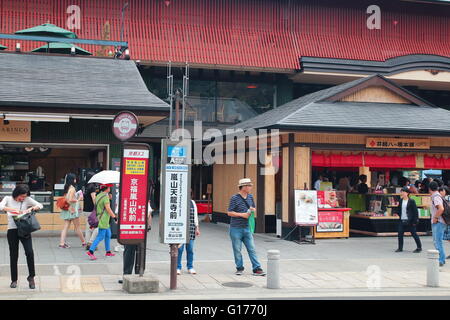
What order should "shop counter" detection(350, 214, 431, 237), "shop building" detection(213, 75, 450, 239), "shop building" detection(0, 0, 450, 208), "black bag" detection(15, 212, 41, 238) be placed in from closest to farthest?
"black bag" detection(15, 212, 41, 238) < "shop building" detection(213, 75, 450, 239) < "shop counter" detection(350, 214, 431, 237) < "shop building" detection(0, 0, 450, 208)

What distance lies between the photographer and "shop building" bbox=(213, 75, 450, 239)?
1606 cm

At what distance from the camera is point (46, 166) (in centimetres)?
2059

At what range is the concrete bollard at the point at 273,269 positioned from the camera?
29.5 feet

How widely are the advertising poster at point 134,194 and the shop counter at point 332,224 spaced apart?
8490 millimetres

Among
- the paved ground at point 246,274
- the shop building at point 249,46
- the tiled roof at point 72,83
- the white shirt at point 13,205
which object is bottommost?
the paved ground at point 246,274

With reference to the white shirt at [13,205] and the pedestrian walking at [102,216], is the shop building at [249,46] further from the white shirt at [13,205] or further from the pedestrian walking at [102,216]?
the white shirt at [13,205]

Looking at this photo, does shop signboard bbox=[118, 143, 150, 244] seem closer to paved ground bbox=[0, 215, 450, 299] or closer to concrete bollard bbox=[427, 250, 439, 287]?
paved ground bbox=[0, 215, 450, 299]

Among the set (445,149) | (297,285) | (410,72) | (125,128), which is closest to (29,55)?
→ (125,128)

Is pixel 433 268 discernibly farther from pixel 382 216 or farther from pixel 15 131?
pixel 15 131

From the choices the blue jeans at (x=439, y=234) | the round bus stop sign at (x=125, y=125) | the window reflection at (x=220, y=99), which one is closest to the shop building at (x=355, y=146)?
the blue jeans at (x=439, y=234)

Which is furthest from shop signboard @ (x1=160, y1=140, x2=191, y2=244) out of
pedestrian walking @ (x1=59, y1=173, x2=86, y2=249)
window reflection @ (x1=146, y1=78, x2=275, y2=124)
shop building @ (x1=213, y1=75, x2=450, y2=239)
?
window reflection @ (x1=146, y1=78, x2=275, y2=124)

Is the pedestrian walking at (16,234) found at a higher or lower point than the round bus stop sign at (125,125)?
lower

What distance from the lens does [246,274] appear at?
10.6 metres

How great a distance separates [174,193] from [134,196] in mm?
708
